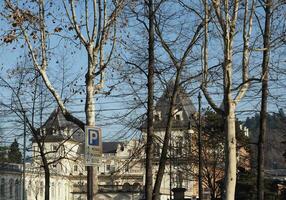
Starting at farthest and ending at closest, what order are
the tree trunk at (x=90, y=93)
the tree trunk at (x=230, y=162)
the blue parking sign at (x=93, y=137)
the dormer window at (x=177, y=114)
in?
the dormer window at (x=177, y=114)
the tree trunk at (x=90, y=93)
the tree trunk at (x=230, y=162)
the blue parking sign at (x=93, y=137)

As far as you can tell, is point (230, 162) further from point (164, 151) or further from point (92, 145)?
point (164, 151)

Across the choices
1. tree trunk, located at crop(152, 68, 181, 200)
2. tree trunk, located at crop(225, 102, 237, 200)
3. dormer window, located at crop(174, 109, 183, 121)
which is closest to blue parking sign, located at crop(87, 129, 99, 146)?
tree trunk, located at crop(225, 102, 237, 200)

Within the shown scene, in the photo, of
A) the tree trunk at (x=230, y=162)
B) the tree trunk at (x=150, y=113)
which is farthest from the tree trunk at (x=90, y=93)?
the tree trunk at (x=230, y=162)

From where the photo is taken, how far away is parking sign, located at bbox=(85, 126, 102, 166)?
1338 centimetres

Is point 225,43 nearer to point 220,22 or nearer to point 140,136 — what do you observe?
point 220,22

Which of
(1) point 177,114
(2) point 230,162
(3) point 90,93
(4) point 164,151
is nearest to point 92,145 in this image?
(2) point 230,162

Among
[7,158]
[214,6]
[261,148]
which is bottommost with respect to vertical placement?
[7,158]

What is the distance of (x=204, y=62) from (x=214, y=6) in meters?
1.97

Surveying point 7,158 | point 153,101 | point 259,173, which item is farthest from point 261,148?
point 7,158

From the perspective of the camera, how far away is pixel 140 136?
25.5m

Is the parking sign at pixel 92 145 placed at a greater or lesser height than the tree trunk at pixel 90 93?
lesser

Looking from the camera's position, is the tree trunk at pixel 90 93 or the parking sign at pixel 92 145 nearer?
the parking sign at pixel 92 145

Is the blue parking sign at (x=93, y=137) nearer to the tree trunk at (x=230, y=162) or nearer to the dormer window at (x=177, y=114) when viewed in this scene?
the tree trunk at (x=230, y=162)

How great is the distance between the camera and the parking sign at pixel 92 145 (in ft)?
43.9
